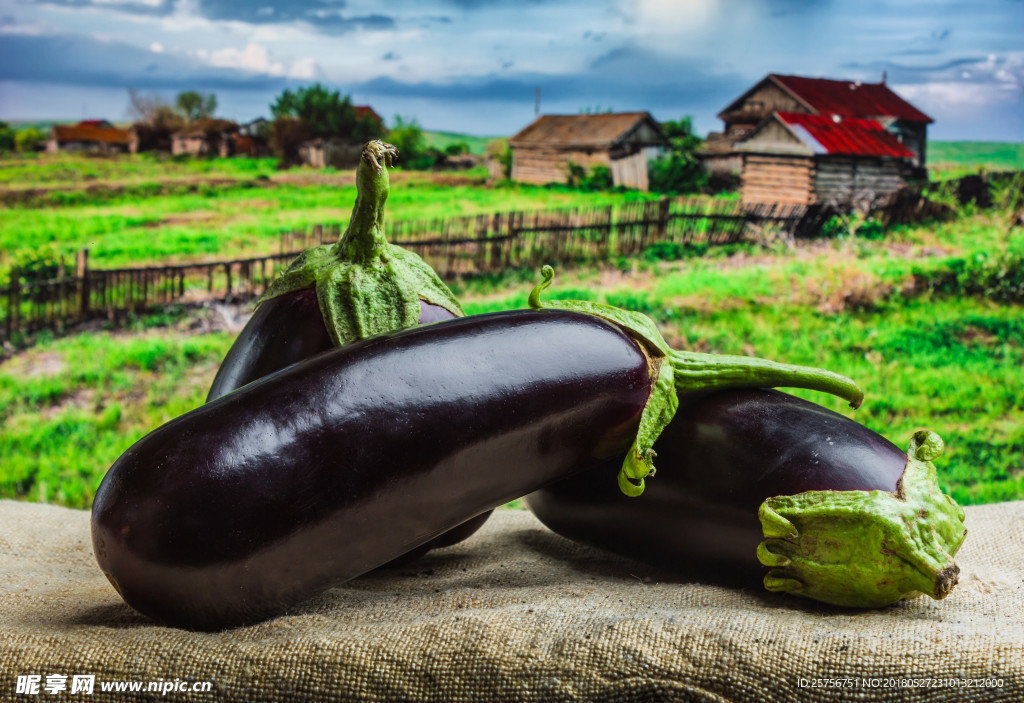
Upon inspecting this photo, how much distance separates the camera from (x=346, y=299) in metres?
1.32

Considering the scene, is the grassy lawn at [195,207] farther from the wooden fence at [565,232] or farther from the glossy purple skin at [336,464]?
the glossy purple skin at [336,464]

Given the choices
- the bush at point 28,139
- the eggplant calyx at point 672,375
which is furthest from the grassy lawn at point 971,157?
the bush at point 28,139

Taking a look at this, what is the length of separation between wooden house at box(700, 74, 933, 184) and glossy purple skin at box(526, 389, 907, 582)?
4.39 meters

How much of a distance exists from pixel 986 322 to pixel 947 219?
0.97m

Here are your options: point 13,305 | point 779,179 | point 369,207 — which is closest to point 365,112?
point 13,305

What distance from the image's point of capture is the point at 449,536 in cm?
148

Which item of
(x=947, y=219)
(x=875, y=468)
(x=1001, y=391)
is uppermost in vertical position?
(x=947, y=219)

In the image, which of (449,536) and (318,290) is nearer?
(318,290)

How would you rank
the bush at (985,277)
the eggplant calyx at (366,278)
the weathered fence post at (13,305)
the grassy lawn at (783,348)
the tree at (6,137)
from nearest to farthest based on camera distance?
the eggplant calyx at (366,278) < the grassy lawn at (783,348) < the weathered fence post at (13,305) < the bush at (985,277) < the tree at (6,137)

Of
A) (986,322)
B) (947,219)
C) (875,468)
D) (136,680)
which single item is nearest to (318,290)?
(136,680)

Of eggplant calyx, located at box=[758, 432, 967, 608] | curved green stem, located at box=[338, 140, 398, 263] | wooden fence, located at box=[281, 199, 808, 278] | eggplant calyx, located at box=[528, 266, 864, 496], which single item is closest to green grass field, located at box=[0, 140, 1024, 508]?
wooden fence, located at box=[281, 199, 808, 278]

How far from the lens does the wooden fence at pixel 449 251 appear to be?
420 centimetres

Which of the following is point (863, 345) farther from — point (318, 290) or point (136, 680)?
point (136, 680)

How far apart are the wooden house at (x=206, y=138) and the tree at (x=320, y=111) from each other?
1.02ft
